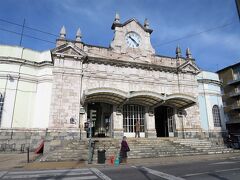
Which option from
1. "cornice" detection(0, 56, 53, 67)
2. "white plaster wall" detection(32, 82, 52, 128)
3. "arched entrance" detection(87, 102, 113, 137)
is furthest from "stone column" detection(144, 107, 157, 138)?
"cornice" detection(0, 56, 53, 67)

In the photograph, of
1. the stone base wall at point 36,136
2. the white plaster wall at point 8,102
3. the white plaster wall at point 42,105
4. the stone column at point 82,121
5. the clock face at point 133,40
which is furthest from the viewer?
the clock face at point 133,40

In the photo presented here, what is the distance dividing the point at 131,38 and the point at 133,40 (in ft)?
1.02

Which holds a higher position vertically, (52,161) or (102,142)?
(102,142)

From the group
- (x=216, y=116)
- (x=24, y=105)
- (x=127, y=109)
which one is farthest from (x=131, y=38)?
(x=216, y=116)

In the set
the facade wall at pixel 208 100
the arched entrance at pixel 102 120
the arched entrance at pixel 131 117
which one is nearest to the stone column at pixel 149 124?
the arched entrance at pixel 131 117

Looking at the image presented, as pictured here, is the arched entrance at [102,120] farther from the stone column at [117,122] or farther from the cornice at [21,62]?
the cornice at [21,62]

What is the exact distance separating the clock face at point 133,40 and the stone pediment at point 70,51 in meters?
5.49

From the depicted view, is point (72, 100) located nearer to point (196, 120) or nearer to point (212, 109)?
point (196, 120)

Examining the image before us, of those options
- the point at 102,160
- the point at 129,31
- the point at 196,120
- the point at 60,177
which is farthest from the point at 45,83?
the point at 196,120

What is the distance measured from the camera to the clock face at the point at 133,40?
21453 mm

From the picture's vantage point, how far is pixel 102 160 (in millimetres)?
11688

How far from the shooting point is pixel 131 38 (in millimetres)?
21672

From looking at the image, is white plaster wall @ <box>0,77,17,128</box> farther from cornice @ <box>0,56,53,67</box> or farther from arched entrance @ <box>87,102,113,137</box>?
arched entrance @ <box>87,102,113,137</box>

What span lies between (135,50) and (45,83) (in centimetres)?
1009
